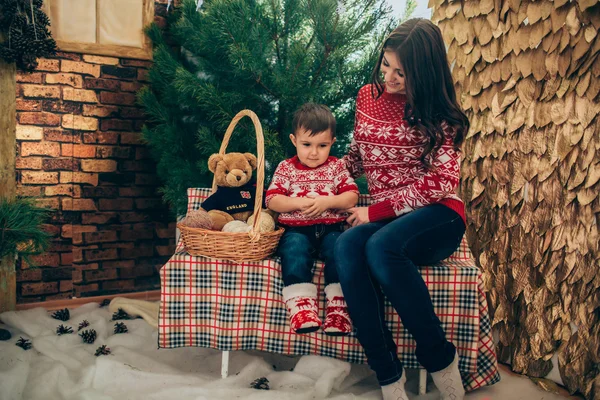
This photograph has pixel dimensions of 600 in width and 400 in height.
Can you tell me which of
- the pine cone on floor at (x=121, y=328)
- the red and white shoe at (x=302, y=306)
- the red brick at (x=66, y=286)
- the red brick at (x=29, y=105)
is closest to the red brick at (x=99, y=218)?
the red brick at (x=66, y=286)

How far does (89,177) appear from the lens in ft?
9.32

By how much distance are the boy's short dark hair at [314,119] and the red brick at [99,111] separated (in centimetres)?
136

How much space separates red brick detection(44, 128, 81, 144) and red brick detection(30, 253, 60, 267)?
624 mm

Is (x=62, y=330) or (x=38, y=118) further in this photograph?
(x=38, y=118)

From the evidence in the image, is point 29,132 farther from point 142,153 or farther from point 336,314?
point 336,314

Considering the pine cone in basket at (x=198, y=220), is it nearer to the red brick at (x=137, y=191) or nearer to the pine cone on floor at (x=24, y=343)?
the pine cone on floor at (x=24, y=343)

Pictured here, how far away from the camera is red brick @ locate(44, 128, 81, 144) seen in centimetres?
271

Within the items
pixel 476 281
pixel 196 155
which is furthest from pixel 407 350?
pixel 196 155

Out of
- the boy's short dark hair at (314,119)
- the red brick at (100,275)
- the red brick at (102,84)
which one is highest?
the red brick at (102,84)

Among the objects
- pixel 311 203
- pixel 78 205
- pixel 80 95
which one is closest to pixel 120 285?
pixel 78 205

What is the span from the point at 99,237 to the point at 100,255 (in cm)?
10

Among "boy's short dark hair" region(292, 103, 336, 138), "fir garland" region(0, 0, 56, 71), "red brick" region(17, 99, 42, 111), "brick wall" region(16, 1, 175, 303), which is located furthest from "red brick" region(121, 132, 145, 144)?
"boy's short dark hair" region(292, 103, 336, 138)

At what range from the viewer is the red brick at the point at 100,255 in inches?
113

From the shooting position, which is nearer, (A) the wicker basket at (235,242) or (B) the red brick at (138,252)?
(A) the wicker basket at (235,242)
